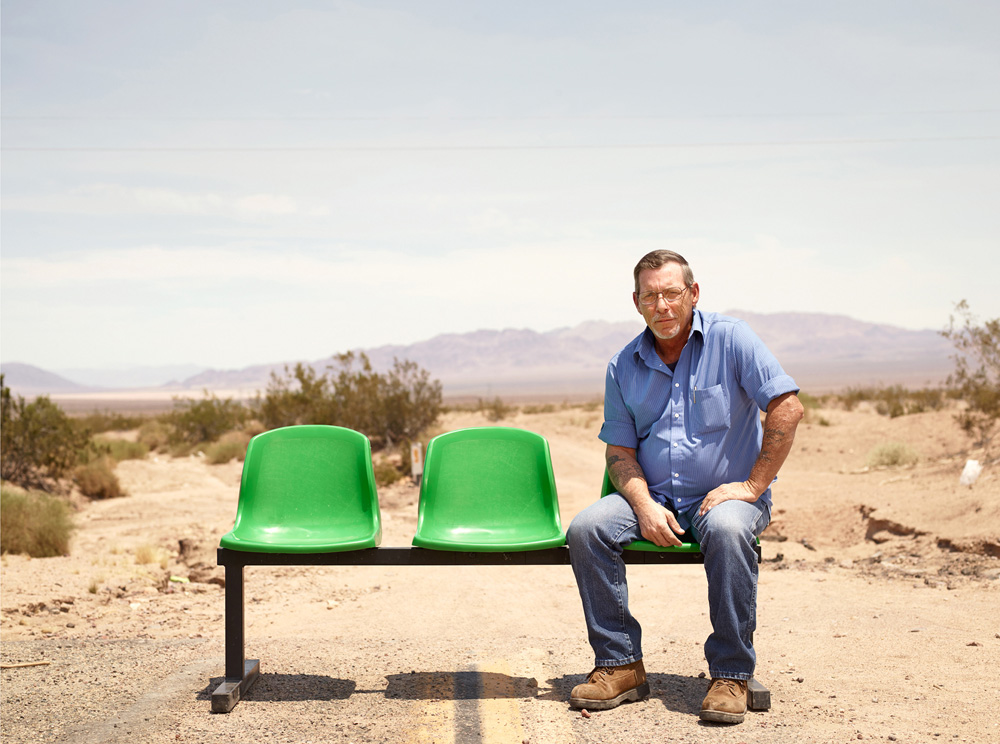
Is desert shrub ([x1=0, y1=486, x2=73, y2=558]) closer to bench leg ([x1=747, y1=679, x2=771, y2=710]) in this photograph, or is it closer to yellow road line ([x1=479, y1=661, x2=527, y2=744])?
yellow road line ([x1=479, y1=661, x2=527, y2=744])

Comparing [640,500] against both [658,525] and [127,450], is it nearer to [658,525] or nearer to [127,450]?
[658,525]

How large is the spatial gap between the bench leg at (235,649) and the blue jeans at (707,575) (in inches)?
64.2

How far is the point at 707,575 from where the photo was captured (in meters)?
3.80

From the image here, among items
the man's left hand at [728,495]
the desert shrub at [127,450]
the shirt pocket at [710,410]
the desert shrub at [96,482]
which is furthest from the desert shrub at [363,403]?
the man's left hand at [728,495]

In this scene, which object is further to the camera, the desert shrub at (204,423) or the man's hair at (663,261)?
the desert shrub at (204,423)

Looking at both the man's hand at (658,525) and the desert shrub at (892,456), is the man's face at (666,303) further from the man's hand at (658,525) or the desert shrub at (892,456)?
the desert shrub at (892,456)

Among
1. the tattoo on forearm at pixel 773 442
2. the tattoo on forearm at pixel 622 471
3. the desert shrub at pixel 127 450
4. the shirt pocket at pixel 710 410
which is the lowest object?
the desert shrub at pixel 127 450

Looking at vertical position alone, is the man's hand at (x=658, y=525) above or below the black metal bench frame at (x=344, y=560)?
above

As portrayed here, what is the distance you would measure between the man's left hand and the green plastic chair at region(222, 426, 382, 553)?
1603 mm

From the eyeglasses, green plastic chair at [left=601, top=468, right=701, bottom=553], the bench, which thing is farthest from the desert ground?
the eyeglasses

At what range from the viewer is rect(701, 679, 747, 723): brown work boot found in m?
3.69

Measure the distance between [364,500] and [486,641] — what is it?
1354 mm

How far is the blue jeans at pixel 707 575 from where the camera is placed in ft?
12.3

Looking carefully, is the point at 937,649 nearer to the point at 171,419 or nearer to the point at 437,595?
the point at 437,595
